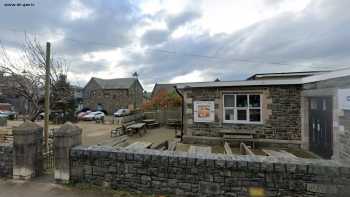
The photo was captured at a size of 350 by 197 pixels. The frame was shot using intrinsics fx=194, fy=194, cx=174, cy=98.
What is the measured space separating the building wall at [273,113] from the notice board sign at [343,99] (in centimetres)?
284

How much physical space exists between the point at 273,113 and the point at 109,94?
4193cm

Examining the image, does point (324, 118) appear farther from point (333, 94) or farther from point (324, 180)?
point (324, 180)

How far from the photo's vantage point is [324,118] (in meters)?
7.20

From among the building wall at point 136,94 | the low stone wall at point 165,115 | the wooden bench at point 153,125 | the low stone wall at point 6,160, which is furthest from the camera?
the building wall at point 136,94

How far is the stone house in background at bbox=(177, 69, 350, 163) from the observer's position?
7273mm

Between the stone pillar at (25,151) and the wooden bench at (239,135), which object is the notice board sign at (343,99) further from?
the stone pillar at (25,151)

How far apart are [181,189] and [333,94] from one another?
5864mm

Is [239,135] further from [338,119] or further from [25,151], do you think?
[25,151]

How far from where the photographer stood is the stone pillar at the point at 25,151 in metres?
4.95

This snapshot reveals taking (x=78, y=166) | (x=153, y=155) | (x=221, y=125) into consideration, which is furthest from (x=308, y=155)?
(x=78, y=166)

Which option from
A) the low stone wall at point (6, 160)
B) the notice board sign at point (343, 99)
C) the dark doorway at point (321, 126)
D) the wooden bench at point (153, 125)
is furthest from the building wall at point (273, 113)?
the wooden bench at point (153, 125)

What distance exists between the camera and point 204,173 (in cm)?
400

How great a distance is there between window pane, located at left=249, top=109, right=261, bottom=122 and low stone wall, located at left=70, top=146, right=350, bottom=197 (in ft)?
18.9

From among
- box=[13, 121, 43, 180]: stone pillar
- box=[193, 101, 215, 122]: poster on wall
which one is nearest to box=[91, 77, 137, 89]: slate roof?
box=[193, 101, 215, 122]: poster on wall
